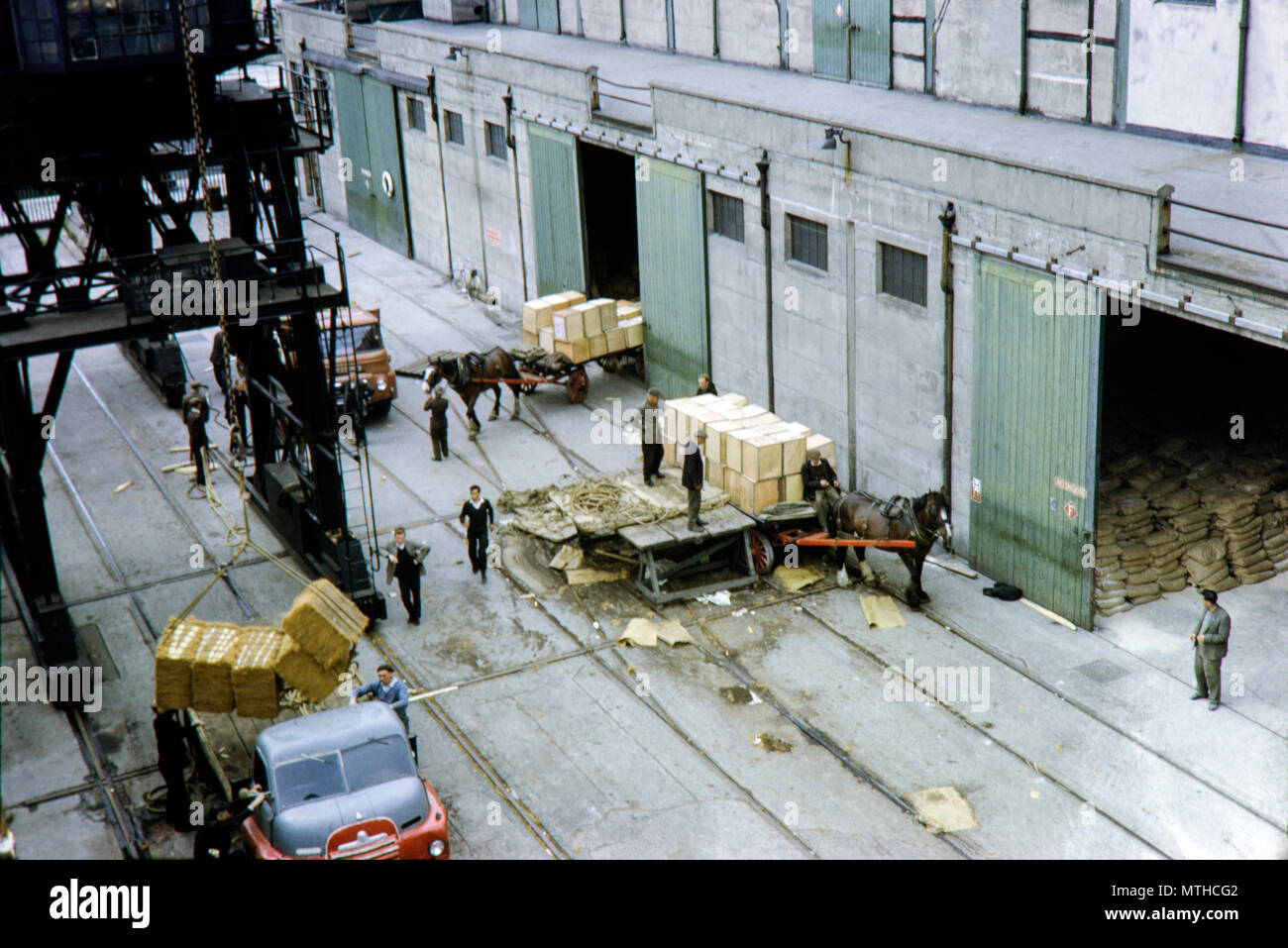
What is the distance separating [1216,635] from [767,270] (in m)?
11.4

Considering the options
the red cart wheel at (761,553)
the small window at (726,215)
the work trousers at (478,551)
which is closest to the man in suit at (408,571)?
the work trousers at (478,551)

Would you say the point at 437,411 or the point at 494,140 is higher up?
the point at 494,140

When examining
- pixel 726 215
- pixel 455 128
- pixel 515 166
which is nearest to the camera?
pixel 726 215

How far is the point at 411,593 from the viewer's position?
73.6 ft

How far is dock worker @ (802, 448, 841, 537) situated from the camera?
2273 cm

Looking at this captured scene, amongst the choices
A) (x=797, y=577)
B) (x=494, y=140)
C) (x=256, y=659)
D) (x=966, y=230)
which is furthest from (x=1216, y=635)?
(x=494, y=140)

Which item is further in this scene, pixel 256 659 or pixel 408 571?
pixel 408 571

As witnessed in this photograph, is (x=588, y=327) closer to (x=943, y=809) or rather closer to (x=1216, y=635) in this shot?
(x=1216, y=635)

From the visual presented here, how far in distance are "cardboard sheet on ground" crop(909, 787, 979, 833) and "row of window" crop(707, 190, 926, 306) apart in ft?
28.4

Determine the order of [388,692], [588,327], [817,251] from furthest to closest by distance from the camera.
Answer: [588,327], [817,251], [388,692]

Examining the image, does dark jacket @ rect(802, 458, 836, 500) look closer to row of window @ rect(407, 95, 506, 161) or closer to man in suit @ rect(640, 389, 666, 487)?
man in suit @ rect(640, 389, 666, 487)

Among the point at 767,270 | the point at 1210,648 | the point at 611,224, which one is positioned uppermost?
the point at 767,270

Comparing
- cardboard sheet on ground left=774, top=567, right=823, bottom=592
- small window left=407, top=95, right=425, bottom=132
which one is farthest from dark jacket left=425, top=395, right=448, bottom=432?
small window left=407, top=95, right=425, bottom=132
